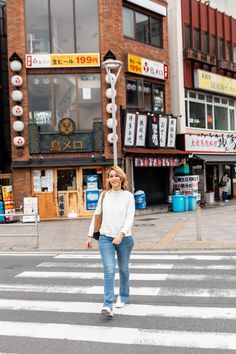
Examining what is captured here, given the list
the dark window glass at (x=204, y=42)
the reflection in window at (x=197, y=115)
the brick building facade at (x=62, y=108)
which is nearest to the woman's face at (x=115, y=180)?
the brick building facade at (x=62, y=108)

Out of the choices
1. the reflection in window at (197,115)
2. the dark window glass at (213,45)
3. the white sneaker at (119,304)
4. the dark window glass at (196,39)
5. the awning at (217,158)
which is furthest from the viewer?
the dark window glass at (213,45)

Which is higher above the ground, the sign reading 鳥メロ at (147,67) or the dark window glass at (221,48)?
the dark window glass at (221,48)

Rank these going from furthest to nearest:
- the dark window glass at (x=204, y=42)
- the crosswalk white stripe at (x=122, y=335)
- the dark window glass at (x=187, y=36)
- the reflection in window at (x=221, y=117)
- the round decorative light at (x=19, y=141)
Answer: the reflection in window at (x=221, y=117) → the dark window glass at (x=204, y=42) → the dark window glass at (x=187, y=36) → the round decorative light at (x=19, y=141) → the crosswalk white stripe at (x=122, y=335)

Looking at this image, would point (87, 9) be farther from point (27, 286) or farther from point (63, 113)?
point (27, 286)

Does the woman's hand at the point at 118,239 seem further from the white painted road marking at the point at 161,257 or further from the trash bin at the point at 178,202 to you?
the trash bin at the point at 178,202

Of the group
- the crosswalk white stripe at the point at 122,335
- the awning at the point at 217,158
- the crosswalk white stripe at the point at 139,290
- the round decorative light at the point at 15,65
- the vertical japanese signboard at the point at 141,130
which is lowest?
the crosswalk white stripe at the point at 139,290

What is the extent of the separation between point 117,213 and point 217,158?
837 inches

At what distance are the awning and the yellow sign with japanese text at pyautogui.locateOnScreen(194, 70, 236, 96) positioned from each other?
13.0ft

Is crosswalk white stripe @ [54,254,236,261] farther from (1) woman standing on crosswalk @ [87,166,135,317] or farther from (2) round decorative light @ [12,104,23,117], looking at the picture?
(2) round decorative light @ [12,104,23,117]

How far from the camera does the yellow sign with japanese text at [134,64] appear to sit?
858 inches

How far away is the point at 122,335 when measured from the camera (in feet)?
16.9

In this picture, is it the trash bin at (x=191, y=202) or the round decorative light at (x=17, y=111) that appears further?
the trash bin at (x=191, y=202)

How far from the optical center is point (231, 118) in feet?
99.8

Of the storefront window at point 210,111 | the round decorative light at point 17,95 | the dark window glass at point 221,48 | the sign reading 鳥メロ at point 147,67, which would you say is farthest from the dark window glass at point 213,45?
the round decorative light at point 17,95
